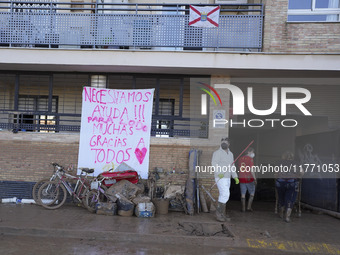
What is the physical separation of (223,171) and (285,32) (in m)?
4.12

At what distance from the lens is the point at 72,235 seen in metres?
5.70

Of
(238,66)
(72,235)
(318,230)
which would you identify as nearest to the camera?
(72,235)

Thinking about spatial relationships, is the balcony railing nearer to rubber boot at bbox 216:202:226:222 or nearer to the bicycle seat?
the bicycle seat

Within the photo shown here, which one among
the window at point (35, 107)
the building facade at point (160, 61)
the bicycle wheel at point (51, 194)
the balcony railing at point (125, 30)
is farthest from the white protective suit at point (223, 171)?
the window at point (35, 107)

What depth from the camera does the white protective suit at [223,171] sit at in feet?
22.1

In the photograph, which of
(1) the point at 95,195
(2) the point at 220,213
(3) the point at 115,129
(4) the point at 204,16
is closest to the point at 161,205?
(2) the point at 220,213

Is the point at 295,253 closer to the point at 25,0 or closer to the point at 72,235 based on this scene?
the point at 72,235

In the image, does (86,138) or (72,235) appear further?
(86,138)

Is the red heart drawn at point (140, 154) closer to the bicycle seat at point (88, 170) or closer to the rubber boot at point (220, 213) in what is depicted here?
the bicycle seat at point (88, 170)

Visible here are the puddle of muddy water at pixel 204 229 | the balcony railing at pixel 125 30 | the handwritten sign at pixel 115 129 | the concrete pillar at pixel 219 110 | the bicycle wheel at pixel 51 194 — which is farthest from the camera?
the concrete pillar at pixel 219 110

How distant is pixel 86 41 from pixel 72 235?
16.7 feet

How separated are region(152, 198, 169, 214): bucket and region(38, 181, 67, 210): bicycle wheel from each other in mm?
2345

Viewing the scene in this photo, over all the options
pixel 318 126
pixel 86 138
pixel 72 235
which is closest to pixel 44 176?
pixel 86 138

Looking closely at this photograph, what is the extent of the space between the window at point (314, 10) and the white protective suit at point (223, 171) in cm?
457
